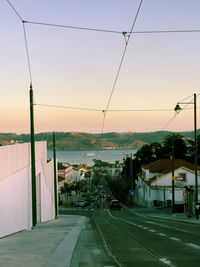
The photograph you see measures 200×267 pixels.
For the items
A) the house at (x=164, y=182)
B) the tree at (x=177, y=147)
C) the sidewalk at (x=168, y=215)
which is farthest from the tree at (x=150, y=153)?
the sidewalk at (x=168, y=215)

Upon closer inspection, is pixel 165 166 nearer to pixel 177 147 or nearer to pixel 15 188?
pixel 177 147

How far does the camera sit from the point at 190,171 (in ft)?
241

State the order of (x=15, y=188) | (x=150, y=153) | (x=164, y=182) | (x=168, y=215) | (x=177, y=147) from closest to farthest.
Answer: (x=15, y=188) → (x=168, y=215) → (x=164, y=182) → (x=177, y=147) → (x=150, y=153)

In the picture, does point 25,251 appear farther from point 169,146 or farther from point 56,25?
point 169,146

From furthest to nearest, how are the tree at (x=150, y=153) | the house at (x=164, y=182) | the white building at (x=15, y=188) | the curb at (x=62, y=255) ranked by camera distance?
1. the tree at (x=150, y=153)
2. the house at (x=164, y=182)
3. the white building at (x=15, y=188)
4. the curb at (x=62, y=255)

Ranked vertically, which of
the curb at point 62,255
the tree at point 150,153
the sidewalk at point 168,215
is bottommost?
the sidewalk at point 168,215

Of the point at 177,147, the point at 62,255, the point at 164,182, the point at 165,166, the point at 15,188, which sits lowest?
the point at 164,182

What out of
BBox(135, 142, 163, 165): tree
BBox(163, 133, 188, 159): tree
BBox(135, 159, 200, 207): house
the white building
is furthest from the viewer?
BBox(135, 142, 163, 165): tree

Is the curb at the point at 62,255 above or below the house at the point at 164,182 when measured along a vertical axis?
above

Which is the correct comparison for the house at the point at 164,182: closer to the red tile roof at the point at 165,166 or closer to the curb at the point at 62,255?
the red tile roof at the point at 165,166

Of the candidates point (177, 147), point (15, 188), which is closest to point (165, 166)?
point (177, 147)

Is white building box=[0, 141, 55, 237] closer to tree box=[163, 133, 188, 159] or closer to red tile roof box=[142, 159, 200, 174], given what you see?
red tile roof box=[142, 159, 200, 174]

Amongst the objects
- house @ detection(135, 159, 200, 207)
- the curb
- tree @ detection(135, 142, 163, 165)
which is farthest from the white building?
tree @ detection(135, 142, 163, 165)

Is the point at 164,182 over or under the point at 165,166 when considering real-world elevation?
under
